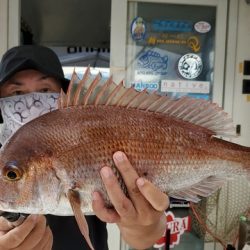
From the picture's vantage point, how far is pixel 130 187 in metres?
1.00

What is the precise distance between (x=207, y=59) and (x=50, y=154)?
2382 millimetres

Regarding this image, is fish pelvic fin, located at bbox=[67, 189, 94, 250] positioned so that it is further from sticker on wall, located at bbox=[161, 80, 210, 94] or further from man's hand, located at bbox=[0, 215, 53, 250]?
sticker on wall, located at bbox=[161, 80, 210, 94]

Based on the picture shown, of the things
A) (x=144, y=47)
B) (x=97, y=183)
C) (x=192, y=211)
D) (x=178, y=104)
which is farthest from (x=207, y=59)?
(x=97, y=183)

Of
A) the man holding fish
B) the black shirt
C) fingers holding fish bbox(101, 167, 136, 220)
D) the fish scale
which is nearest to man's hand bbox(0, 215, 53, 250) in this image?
the man holding fish

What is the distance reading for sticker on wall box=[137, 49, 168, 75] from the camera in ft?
9.79

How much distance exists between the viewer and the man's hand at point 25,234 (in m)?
0.97

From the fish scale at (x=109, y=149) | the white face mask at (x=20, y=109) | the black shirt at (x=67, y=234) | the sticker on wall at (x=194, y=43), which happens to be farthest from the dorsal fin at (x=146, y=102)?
the sticker on wall at (x=194, y=43)

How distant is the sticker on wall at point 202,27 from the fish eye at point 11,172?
8.00 ft

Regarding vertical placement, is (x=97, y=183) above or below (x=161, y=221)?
above

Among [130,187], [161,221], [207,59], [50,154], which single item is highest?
[207,59]

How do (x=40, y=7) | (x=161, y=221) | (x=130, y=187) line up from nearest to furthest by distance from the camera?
(x=130, y=187) < (x=161, y=221) < (x=40, y=7)

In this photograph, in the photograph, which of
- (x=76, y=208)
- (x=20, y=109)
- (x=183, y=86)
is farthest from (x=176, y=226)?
(x=76, y=208)

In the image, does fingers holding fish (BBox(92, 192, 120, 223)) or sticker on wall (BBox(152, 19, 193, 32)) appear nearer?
fingers holding fish (BBox(92, 192, 120, 223))

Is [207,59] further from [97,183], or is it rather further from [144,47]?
[97,183]
